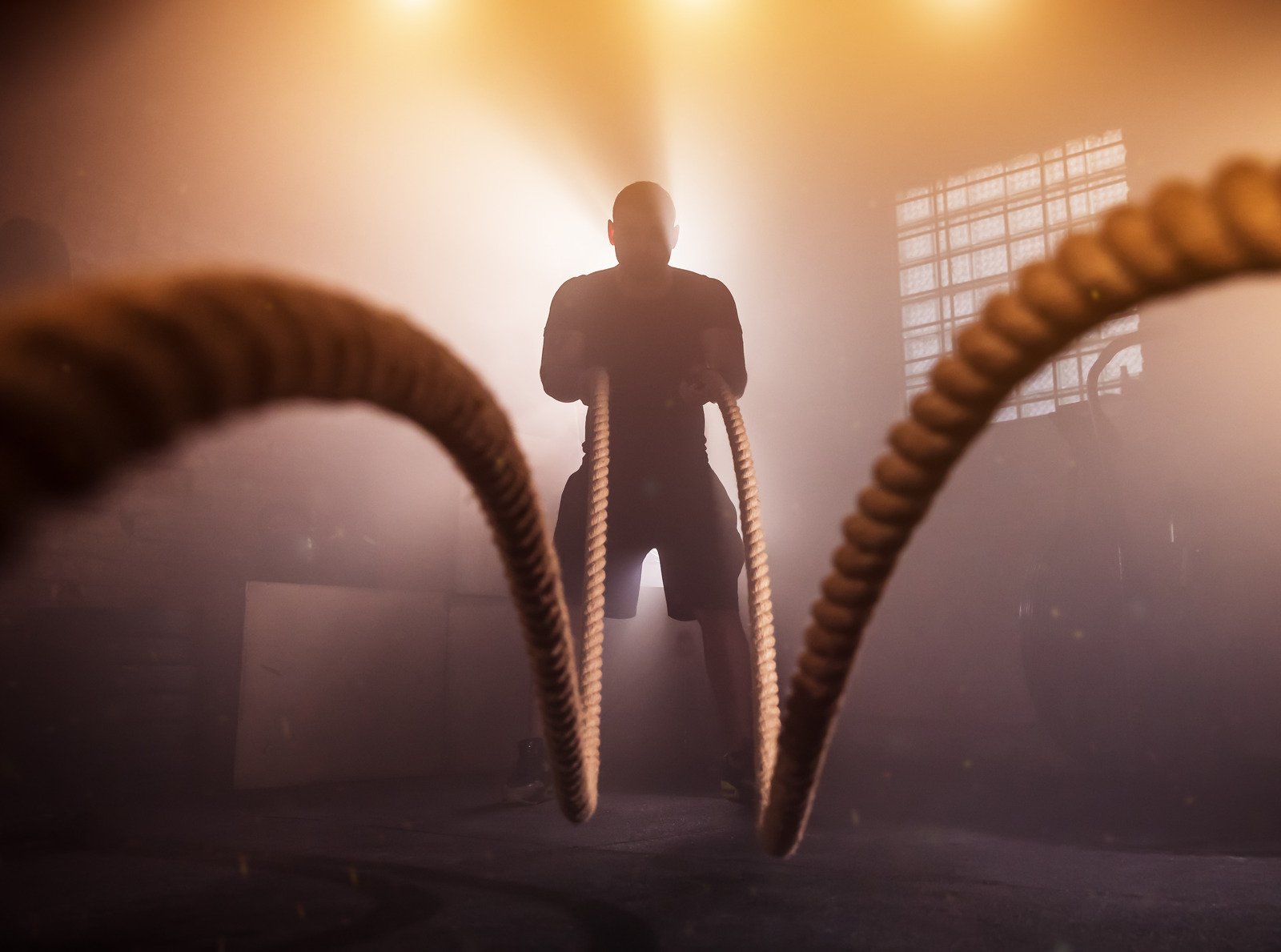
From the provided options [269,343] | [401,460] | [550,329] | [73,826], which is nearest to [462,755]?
[401,460]

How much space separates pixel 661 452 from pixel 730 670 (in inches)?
16.5

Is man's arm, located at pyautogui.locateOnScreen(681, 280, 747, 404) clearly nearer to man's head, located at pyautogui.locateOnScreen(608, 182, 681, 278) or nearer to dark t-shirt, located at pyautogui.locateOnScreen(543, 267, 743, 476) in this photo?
dark t-shirt, located at pyautogui.locateOnScreen(543, 267, 743, 476)

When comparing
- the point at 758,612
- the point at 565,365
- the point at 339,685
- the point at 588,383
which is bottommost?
the point at 339,685

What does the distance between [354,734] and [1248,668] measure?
241cm

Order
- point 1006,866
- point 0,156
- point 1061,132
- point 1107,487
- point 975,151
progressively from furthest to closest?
point 975,151, point 1061,132, point 1107,487, point 0,156, point 1006,866

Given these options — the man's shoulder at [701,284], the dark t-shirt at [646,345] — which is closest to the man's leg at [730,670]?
the dark t-shirt at [646,345]

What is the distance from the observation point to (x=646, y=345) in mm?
1653

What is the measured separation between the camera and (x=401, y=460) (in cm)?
291

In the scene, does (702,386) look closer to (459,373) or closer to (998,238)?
(459,373)

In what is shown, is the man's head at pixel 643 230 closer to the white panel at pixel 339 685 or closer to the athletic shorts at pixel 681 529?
the athletic shorts at pixel 681 529

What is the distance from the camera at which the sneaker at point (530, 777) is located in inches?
70.4

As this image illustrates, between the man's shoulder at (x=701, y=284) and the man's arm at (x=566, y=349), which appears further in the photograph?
the man's shoulder at (x=701, y=284)

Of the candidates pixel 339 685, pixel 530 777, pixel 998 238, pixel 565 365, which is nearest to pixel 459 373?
pixel 565 365

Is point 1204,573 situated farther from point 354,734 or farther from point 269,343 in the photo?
point 269,343
